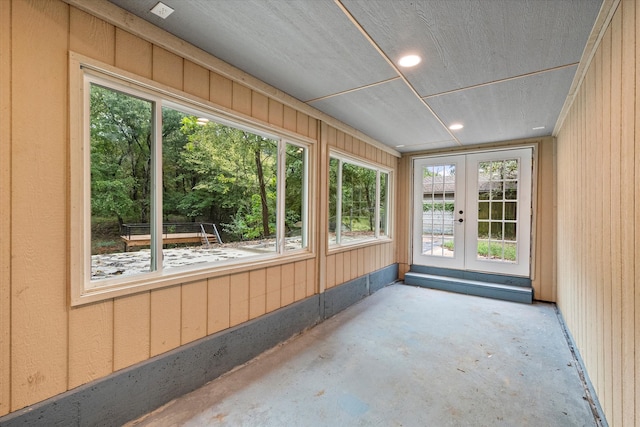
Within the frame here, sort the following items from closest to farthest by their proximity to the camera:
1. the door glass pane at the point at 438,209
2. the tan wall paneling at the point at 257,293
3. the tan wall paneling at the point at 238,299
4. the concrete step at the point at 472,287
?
the tan wall paneling at the point at 238,299, the tan wall paneling at the point at 257,293, the concrete step at the point at 472,287, the door glass pane at the point at 438,209

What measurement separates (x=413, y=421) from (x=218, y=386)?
140 cm

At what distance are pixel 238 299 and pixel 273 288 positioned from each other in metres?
0.42

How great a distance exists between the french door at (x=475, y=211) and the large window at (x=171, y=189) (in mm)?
3104

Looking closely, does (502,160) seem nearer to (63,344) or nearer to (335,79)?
(335,79)

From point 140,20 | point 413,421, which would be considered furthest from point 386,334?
point 140,20

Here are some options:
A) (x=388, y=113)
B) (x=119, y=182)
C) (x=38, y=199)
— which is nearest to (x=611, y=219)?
(x=388, y=113)

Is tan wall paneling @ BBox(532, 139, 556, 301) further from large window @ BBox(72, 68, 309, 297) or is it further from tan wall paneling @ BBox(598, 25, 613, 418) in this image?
large window @ BBox(72, 68, 309, 297)

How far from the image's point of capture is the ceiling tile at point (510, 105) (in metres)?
2.41

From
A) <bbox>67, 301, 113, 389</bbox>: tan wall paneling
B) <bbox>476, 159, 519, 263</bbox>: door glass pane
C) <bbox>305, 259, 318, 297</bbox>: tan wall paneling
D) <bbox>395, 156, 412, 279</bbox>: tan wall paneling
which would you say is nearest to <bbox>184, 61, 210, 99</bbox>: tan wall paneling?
<bbox>67, 301, 113, 389</bbox>: tan wall paneling

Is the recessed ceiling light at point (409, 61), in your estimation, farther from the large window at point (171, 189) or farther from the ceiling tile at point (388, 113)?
the large window at point (171, 189)

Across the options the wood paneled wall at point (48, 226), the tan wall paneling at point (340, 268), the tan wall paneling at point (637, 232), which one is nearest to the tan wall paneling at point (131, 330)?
the wood paneled wall at point (48, 226)

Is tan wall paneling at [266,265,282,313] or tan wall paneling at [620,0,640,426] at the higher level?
tan wall paneling at [620,0,640,426]

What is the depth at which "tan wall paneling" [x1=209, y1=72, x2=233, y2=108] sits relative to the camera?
2.16 metres

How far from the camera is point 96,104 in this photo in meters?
1.65
